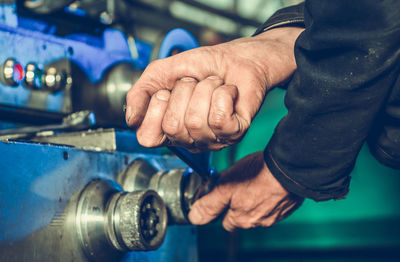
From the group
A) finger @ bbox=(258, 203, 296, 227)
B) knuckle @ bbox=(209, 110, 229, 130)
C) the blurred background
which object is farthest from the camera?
the blurred background

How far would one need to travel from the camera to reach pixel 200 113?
0.51 metres

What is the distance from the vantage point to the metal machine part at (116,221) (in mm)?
594

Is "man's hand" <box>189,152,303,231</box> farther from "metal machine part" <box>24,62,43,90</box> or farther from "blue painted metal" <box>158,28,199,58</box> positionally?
"metal machine part" <box>24,62,43,90</box>

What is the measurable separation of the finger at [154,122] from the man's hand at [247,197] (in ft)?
0.76

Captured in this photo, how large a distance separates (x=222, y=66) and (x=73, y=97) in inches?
16.6

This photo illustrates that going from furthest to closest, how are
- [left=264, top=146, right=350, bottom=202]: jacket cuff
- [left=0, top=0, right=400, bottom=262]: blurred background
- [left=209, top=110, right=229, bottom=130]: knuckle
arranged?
1. [left=0, top=0, right=400, bottom=262]: blurred background
2. [left=264, top=146, right=350, bottom=202]: jacket cuff
3. [left=209, top=110, right=229, bottom=130]: knuckle

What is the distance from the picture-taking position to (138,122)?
56cm

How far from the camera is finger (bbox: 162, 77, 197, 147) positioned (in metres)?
0.53

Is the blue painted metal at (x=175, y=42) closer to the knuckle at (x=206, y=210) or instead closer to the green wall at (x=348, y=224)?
the knuckle at (x=206, y=210)

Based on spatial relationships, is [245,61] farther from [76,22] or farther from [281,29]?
[76,22]

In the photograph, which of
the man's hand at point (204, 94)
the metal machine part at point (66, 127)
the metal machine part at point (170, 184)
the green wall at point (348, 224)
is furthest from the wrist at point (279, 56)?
the green wall at point (348, 224)

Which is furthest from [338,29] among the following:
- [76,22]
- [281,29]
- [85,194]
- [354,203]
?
[354,203]

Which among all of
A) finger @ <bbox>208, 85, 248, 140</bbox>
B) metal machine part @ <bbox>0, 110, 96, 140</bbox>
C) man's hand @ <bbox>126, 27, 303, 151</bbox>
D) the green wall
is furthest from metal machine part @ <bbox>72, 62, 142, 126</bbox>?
the green wall

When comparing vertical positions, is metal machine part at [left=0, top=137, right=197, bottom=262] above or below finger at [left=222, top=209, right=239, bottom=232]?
above
